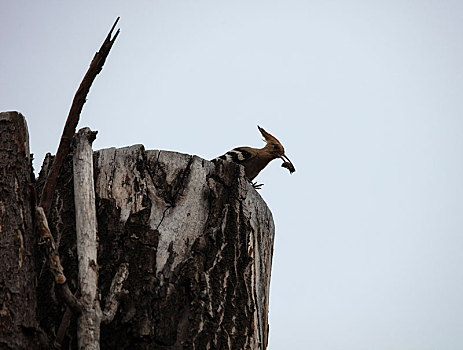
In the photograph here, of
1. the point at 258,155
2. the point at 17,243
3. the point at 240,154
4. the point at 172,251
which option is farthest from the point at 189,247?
the point at 258,155

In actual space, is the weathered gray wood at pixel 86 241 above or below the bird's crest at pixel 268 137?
below

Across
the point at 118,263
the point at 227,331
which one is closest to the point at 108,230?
the point at 118,263

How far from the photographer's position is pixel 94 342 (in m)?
2.53

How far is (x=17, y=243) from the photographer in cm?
259

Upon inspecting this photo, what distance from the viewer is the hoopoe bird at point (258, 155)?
18.9 ft

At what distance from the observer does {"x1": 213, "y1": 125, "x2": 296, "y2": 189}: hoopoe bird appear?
18.9 feet

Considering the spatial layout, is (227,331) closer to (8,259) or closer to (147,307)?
(147,307)

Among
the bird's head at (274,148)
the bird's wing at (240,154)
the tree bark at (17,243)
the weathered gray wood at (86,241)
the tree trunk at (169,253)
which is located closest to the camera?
the tree bark at (17,243)

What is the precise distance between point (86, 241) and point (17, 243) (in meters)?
0.31

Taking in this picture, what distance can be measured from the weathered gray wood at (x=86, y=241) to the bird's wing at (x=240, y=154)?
A: 261 cm

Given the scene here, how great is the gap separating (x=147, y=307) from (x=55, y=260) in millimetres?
456

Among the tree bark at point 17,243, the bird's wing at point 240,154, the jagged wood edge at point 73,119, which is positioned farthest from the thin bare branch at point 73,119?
the bird's wing at point 240,154

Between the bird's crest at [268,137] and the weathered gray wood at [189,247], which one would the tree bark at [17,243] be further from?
the bird's crest at [268,137]

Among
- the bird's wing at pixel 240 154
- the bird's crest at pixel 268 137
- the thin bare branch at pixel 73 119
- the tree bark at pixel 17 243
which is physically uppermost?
the bird's crest at pixel 268 137
